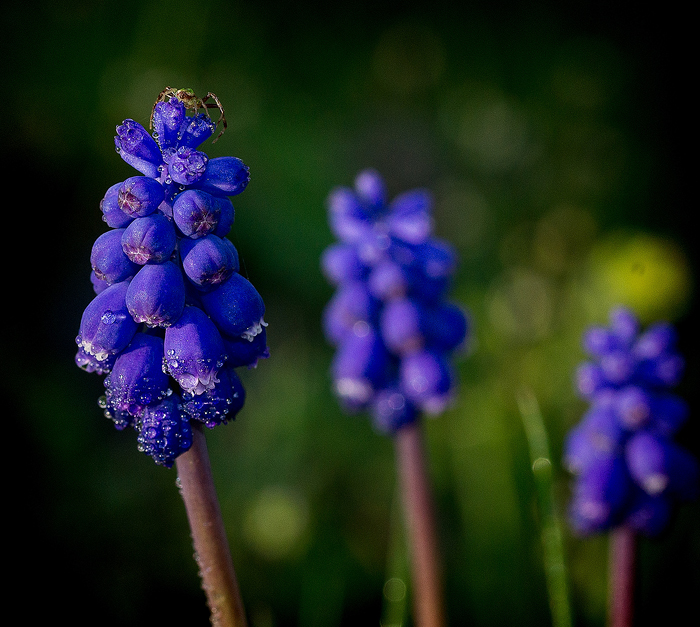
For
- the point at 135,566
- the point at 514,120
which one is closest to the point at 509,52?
the point at 514,120

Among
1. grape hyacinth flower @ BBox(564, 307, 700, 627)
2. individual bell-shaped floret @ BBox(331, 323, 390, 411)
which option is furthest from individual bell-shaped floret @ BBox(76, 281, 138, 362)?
grape hyacinth flower @ BBox(564, 307, 700, 627)

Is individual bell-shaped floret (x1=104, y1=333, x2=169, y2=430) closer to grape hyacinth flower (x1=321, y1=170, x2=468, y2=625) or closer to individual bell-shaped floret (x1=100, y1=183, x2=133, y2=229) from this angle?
individual bell-shaped floret (x1=100, y1=183, x2=133, y2=229)

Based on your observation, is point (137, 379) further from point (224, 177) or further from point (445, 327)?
point (445, 327)

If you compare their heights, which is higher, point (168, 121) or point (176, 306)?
point (168, 121)

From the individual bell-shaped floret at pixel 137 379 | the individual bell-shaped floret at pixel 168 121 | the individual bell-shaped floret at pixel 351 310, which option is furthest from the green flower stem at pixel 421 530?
the individual bell-shaped floret at pixel 168 121

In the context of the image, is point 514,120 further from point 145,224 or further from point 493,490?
point 145,224

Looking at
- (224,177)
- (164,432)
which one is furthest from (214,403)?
(224,177)
